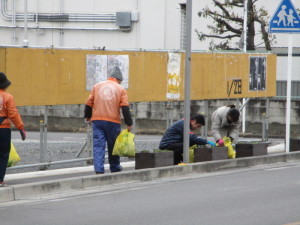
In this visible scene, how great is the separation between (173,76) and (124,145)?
4082 millimetres

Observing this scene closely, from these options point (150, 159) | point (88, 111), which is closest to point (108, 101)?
point (88, 111)

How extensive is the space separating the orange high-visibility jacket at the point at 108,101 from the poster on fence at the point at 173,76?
3.70 metres

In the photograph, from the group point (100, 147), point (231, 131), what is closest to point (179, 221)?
point (100, 147)

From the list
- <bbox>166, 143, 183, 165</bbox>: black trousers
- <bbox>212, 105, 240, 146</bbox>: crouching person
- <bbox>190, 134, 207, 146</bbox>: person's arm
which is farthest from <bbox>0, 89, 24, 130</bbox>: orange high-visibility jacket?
<bbox>212, 105, 240, 146</bbox>: crouching person

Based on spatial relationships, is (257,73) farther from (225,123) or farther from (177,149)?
(177,149)

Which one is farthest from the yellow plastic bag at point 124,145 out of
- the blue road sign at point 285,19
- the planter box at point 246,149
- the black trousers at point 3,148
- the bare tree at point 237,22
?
the bare tree at point 237,22

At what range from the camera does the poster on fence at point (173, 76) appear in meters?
17.3

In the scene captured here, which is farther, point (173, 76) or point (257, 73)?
point (257, 73)

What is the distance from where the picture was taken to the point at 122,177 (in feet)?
44.4

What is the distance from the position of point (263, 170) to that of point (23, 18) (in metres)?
23.6

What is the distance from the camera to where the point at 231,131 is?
16.9 meters

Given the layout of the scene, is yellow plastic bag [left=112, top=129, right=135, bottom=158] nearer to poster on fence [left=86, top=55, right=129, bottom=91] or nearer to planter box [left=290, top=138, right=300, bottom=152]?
poster on fence [left=86, top=55, right=129, bottom=91]

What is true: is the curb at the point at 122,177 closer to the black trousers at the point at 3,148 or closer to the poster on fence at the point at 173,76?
the black trousers at the point at 3,148

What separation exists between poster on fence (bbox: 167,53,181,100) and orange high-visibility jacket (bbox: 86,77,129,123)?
146 inches
